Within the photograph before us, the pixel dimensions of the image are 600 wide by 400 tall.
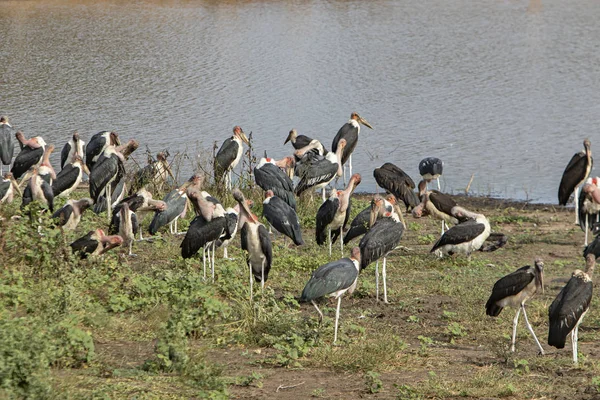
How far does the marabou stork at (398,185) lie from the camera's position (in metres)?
12.2

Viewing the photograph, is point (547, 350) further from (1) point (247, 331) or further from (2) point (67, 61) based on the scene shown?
(2) point (67, 61)

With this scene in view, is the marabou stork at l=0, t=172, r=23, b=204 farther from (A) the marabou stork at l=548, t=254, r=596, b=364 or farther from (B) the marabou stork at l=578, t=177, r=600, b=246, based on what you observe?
(B) the marabou stork at l=578, t=177, r=600, b=246

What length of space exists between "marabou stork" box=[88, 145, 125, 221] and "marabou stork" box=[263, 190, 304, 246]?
2086mm

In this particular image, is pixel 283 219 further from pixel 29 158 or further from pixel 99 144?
pixel 29 158

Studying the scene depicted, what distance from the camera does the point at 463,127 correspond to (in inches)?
720

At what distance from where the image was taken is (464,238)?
1012 cm

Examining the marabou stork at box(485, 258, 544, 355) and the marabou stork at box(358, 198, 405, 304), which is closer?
the marabou stork at box(485, 258, 544, 355)

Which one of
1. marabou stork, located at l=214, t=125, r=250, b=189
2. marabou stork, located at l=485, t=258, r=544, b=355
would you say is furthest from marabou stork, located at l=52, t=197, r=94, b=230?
marabou stork, located at l=485, t=258, r=544, b=355

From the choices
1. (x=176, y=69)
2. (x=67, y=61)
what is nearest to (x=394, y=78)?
(x=176, y=69)

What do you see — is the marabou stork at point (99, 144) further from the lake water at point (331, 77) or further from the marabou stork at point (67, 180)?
the lake water at point (331, 77)

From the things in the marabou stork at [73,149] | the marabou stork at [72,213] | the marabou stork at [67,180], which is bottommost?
the marabou stork at [72,213]

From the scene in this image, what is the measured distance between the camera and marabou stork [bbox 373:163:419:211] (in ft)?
39.9

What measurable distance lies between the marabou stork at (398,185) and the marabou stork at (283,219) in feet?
8.06

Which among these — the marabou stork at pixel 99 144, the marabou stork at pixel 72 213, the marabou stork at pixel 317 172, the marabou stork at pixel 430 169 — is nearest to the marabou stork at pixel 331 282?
the marabou stork at pixel 72 213
